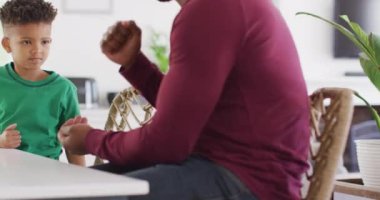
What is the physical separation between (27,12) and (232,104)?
3.21 feet

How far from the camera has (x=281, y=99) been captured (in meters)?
1.23

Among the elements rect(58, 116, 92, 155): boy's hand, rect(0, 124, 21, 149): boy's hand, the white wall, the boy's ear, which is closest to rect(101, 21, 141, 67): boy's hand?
rect(58, 116, 92, 155): boy's hand

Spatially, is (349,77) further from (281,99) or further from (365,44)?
(281,99)

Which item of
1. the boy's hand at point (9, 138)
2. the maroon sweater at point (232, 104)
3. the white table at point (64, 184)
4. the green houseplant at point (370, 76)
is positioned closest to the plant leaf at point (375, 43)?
the green houseplant at point (370, 76)

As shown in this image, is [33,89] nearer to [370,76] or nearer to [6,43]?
[6,43]

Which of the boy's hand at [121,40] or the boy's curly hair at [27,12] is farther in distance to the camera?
the boy's curly hair at [27,12]

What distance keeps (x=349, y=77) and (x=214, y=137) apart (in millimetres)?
4849

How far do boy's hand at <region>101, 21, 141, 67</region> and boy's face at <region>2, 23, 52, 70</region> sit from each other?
0.64 metres

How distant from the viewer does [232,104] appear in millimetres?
1228

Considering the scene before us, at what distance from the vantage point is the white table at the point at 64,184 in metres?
0.92

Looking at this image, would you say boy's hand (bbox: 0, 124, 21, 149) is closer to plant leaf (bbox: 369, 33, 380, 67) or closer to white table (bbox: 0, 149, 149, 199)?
white table (bbox: 0, 149, 149, 199)

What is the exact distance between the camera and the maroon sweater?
115cm

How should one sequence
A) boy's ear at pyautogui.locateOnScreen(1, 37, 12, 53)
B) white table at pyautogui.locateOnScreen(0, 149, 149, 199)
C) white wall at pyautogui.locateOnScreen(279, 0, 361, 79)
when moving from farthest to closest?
1. white wall at pyautogui.locateOnScreen(279, 0, 361, 79)
2. boy's ear at pyautogui.locateOnScreen(1, 37, 12, 53)
3. white table at pyautogui.locateOnScreen(0, 149, 149, 199)

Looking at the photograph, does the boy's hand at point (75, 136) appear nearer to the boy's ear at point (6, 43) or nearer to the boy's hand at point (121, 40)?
the boy's hand at point (121, 40)
